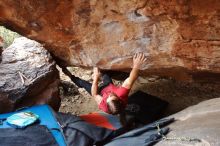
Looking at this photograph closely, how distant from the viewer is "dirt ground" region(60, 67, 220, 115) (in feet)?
20.4

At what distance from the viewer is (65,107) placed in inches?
278

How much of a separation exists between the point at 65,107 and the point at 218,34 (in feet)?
12.2

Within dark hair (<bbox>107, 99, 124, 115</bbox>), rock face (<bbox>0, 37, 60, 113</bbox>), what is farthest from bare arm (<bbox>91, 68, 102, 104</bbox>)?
rock face (<bbox>0, 37, 60, 113</bbox>)

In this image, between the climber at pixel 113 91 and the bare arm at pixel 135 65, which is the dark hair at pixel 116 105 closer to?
the climber at pixel 113 91

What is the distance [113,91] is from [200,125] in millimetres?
1450

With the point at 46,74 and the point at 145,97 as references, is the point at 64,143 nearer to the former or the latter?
the point at 46,74

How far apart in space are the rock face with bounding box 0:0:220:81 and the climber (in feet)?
0.40

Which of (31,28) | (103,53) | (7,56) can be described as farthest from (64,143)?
(7,56)

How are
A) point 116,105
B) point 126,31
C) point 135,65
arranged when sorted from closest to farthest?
1. point 116,105
2. point 126,31
3. point 135,65

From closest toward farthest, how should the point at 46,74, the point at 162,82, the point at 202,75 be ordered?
the point at 202,75, the point at 46,74, the point at 162,82

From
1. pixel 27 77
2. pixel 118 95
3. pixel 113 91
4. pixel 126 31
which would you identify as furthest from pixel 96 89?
pixel 27 77

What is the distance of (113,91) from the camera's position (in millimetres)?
A: 4973

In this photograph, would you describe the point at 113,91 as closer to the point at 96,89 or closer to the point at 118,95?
the point at 118,95

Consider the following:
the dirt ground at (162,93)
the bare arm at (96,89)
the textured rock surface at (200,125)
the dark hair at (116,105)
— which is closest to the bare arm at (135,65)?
the dark hair at (116,105)
